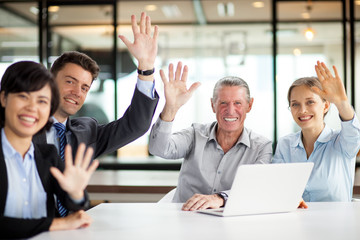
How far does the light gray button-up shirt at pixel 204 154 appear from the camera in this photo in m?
2.77

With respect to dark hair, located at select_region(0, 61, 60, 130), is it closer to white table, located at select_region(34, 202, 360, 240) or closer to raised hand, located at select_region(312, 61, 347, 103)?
white table, located at select_region(34, 202, 360, 240)

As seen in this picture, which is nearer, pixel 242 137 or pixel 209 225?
pixel 209 225

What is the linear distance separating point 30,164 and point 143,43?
0.89m

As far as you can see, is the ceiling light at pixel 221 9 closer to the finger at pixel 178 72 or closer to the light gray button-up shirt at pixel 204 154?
the light gray button-up shirt at pixel 204 154

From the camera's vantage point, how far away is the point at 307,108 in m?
2.79

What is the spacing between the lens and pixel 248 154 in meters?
2.81

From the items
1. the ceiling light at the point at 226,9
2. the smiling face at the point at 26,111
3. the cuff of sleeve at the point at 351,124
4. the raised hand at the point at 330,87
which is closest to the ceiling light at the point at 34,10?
the ceiling light at the point at 226,9

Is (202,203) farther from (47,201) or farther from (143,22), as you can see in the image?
(143,22)

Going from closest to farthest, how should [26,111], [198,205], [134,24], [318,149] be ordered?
[26,111]
[198,205]
[134,24]
[318,149]

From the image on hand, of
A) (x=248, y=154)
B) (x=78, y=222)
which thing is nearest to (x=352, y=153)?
(x=248, y=154)

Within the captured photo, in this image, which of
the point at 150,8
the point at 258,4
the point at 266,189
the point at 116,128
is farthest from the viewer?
the point at 150,8

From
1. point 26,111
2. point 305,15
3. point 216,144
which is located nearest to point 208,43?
point 305,15

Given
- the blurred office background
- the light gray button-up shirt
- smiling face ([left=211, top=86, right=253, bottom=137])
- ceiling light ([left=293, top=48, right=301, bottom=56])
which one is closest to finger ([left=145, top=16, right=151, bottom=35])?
the light gray button-up shirt

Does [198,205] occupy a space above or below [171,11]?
below
